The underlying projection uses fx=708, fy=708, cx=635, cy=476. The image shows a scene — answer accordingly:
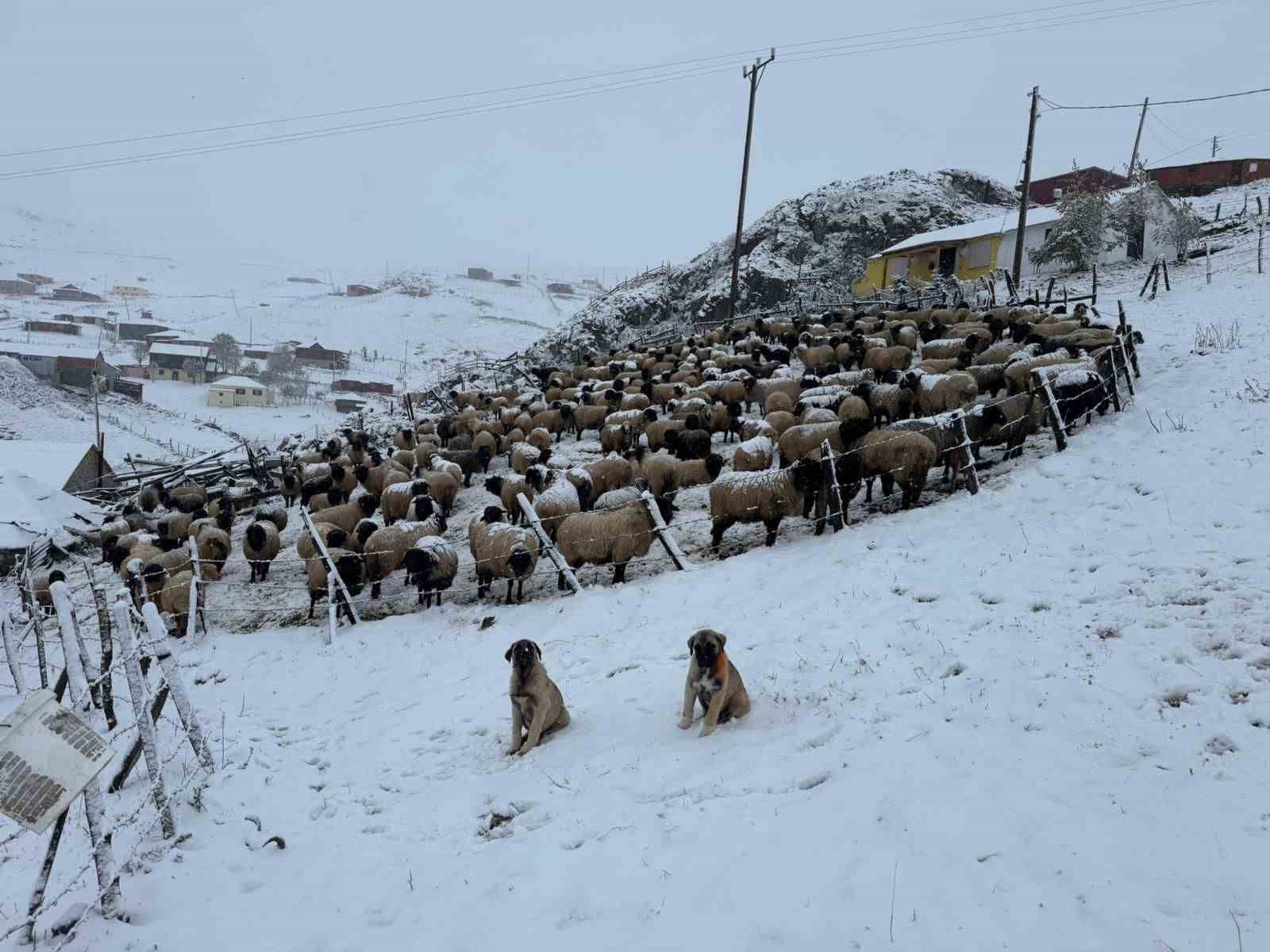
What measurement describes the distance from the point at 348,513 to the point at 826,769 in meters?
13.7

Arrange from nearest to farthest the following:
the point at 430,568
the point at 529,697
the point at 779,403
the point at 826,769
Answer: the point at 826,769, the point at 529,697, the point at 430,568, the point at 779,403

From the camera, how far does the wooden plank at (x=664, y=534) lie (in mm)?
10836

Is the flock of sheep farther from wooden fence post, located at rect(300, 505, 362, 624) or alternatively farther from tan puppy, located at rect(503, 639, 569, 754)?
tan puppy, located at rect(503, 639, 569, 754)

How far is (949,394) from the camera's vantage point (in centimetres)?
1507

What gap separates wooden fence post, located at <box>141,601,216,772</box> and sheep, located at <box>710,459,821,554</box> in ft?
24.6

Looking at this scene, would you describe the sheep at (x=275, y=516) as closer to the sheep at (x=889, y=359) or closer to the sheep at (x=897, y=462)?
the sheep at (x=897, y=462)

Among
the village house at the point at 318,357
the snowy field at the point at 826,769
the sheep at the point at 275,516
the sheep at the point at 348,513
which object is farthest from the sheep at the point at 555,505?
the village house at the point at 318,357

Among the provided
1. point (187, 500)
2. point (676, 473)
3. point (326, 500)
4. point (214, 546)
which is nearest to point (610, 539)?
point (676, 473)

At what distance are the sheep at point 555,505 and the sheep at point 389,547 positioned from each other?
2397 mm

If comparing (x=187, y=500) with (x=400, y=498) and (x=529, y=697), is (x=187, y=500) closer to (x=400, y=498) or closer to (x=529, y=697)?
(x=400, y=498)

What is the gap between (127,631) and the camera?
5695 mm

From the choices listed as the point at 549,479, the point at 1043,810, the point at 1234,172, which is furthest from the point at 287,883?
the point at 1234,172

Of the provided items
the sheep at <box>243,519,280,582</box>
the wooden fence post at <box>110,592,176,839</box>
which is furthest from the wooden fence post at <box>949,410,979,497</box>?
the sheep at <box>243,519,280,582</box>

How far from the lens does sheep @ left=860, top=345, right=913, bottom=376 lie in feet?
67.1
